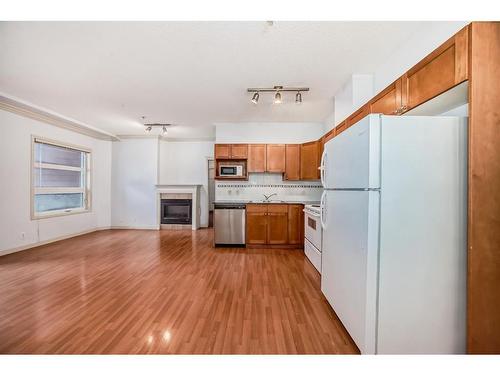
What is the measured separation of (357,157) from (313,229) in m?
2.16

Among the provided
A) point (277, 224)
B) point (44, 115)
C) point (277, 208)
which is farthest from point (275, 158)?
point (44, 115)

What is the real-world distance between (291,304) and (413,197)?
5.32ft

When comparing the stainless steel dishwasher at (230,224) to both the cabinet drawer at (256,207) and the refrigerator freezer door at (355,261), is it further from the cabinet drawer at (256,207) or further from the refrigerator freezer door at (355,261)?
the refrigerator freezer door at (355,261)

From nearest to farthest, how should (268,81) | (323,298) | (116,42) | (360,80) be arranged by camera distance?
(116,42), (323,298), (360,80), (268,81)

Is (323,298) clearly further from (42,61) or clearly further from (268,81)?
(42,61)

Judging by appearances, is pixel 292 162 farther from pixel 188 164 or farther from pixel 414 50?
pixel 188 164

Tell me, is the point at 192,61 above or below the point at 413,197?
above

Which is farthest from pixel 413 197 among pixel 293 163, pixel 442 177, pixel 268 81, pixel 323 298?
pixel 293 163

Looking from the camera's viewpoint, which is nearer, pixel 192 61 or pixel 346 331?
pixel 346 331

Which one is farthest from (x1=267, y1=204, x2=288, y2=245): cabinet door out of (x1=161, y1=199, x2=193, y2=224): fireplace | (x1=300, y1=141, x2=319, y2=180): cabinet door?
(x1=161, y1=199, x2=193, y2=224): fireplace

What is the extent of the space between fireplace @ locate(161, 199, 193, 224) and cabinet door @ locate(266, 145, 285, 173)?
2959mm

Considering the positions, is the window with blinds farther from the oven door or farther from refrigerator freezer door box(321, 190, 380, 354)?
refrigerator freezer door box(321, 190, 380, 354)

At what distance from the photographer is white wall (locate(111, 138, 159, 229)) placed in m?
6.89

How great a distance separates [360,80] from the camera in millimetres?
3133
